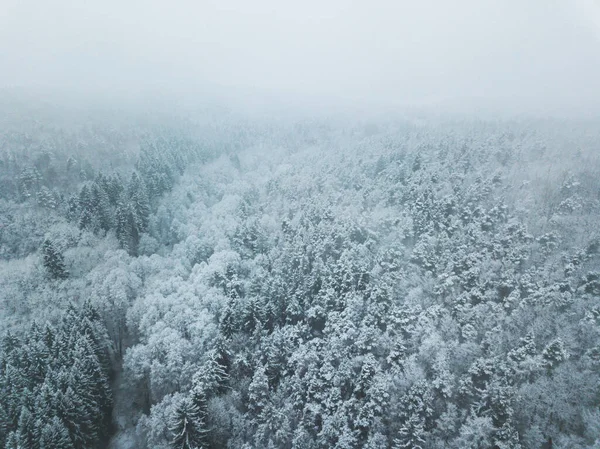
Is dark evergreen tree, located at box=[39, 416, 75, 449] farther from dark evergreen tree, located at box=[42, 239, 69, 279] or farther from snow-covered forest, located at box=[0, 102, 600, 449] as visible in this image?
dark evergreen tree, located at box=[42, 239, 69, 279]

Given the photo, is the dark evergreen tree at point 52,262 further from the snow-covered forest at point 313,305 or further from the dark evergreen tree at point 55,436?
the dark evergreen tree at point 55,436

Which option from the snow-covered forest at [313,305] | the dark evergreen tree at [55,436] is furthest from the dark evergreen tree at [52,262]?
the dark evergreen tree at [55,436]

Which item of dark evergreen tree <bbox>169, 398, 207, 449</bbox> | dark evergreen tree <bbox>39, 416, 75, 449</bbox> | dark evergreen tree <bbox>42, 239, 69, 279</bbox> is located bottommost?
dark evergreen tree <bbox>39, 416, 75, 449</bbox>

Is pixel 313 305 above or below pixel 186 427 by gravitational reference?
above

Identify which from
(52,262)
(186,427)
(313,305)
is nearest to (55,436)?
(186,427)

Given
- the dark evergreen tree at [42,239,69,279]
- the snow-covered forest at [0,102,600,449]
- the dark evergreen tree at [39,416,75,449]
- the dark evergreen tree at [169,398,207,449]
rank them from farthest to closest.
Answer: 1. the dark evergreen tree at [42,239,69,279]
2. the snow-covered forest at [0,102,600,449]
3. the dark evergreen tree at [39,416,75,449]
4. the dark evergreen tree at [169,398,207,449]

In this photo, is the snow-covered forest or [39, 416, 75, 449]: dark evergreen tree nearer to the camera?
[39, 416, 75, 449]: dark evergreen tree

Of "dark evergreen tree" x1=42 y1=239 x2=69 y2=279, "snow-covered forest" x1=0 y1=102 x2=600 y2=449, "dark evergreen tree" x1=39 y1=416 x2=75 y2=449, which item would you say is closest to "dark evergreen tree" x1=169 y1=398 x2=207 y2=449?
"snow-covered forest" x1=0 y1=102 x2=600 y2=449

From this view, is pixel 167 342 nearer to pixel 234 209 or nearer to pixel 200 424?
pixel 200 424

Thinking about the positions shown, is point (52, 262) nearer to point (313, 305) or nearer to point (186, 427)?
point (186, 427)
